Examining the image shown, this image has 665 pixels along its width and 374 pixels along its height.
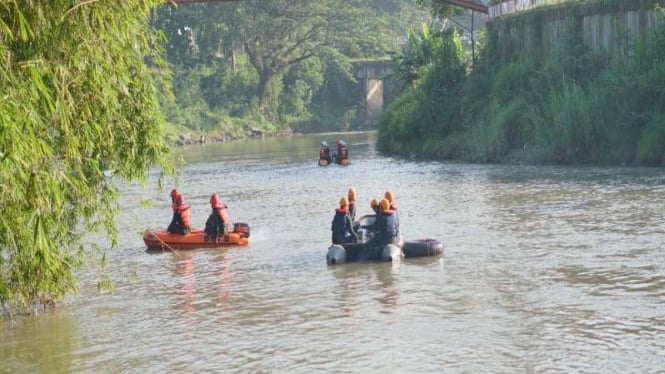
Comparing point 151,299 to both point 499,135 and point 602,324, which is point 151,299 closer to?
point 602,324

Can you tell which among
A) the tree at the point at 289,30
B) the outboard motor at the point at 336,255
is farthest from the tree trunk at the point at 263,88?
the outboard motor at the point at 336,255

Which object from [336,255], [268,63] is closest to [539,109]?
[336,255]

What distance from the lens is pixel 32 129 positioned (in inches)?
577

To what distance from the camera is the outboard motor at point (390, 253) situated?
23.8 metres

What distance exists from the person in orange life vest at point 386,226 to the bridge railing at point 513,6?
2768 centimetres

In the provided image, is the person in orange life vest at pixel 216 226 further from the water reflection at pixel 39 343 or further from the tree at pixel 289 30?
the tree at pixel 289 30

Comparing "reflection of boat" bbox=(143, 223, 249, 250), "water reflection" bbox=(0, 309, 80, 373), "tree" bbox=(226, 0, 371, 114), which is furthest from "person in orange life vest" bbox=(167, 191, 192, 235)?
"tree" bbox=(226, 0, 371, 114)

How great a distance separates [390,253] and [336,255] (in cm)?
103

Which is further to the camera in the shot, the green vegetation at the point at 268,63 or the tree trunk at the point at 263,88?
the tree trunk at the point at 263,88

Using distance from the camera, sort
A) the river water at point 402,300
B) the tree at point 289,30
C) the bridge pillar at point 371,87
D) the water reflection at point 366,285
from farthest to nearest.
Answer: the bridge pillar at point 371,87, the tree at point 289,30, the water reflection at point 366,285, the river water at point 402,300

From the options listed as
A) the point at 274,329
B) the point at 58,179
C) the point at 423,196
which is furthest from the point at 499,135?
the point at 58,179

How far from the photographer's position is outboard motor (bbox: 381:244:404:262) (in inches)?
936

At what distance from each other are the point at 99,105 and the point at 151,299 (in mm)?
5520

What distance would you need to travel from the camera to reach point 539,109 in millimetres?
44938
